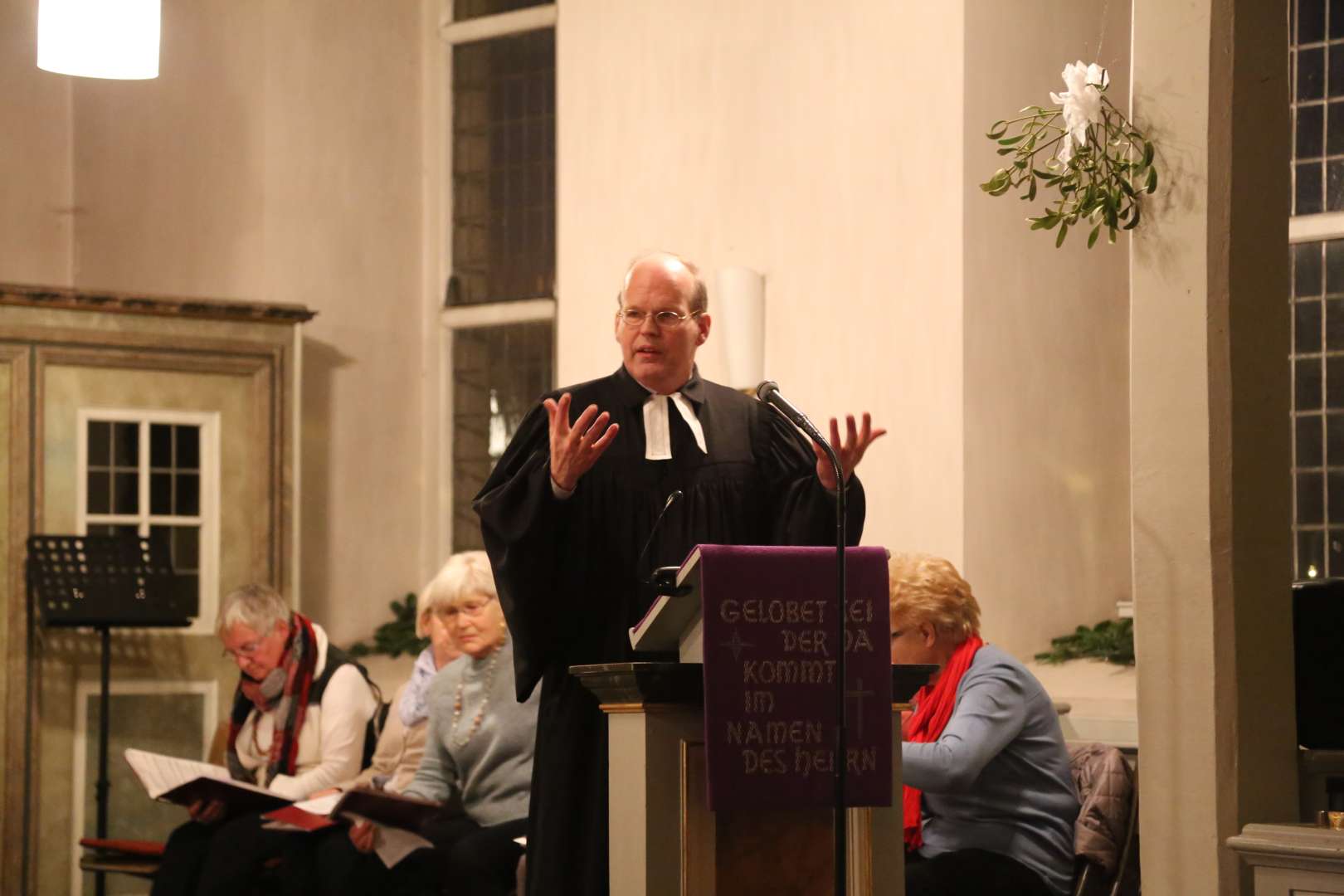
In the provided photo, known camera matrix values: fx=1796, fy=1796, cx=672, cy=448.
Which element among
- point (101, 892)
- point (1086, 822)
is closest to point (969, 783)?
point (1086, 822)

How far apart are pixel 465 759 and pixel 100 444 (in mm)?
2605

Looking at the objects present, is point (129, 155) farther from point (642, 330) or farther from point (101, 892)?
point (642, 330)

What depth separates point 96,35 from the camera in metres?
5.01

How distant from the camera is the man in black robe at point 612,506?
3258 millimetres

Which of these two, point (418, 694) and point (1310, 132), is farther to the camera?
point (1310, 132)

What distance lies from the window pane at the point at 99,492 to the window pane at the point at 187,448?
0.92ft

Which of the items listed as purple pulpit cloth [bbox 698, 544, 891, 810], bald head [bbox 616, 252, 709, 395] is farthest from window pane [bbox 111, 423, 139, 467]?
purple pulpit cloth [bbox 698, 544, 891, 810]

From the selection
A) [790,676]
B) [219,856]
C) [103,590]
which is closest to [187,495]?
[103,590]

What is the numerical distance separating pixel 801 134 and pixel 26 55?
3.74 m

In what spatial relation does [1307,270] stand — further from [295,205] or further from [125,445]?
[125,445]

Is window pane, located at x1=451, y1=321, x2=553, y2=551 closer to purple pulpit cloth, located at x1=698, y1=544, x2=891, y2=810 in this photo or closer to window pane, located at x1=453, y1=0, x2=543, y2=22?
window pane, located at x1=453, y1=0, x2=543, y2=22

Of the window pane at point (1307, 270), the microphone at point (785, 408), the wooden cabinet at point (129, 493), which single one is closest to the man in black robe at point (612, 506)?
the microphone at point (785, 408)

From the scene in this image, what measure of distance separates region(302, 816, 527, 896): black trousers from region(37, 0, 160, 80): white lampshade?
7.67 ft

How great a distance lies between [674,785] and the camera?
2.90m
